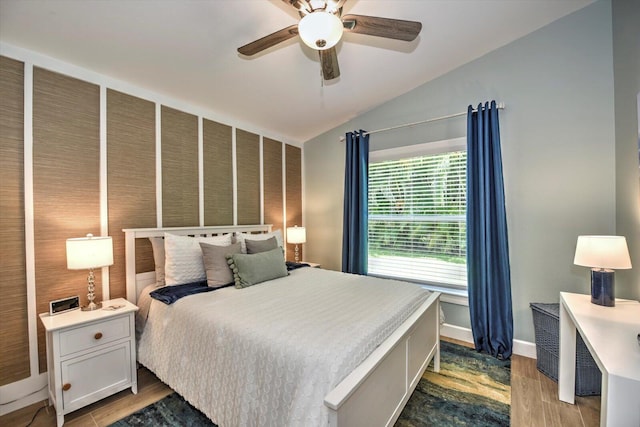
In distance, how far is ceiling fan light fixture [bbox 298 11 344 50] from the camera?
1.38m

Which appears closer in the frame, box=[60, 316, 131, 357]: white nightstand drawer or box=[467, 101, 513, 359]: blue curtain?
box=[60, 316, 131, 357]: white nightstand drawer

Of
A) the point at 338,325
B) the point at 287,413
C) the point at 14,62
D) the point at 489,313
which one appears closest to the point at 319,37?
the point at 338,325

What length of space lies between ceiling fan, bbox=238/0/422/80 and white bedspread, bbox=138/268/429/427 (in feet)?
5.05

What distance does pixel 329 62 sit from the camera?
187 centimetres

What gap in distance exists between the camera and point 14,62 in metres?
1.96

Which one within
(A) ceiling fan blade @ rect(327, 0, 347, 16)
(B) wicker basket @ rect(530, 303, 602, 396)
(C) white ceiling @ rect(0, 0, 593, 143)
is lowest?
(B) wicker basket @ rect(530, 303, 602, 396)

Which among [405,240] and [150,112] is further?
[405,240]

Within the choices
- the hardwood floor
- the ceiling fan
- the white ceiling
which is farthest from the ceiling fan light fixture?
the hardwood floor

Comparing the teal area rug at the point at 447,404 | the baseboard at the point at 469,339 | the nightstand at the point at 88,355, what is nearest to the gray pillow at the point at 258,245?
the nightstand at the point at 88,355

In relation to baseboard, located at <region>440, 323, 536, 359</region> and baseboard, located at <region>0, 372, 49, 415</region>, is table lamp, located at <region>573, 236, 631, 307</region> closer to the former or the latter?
baseboard, located at <region>440, 323, 536, 359</region>

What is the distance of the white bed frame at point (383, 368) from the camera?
3.82 feet

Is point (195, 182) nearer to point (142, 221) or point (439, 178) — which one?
point (142, 221)

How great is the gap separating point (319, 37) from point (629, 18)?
7.92 ft

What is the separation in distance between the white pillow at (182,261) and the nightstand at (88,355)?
0.36 metres
